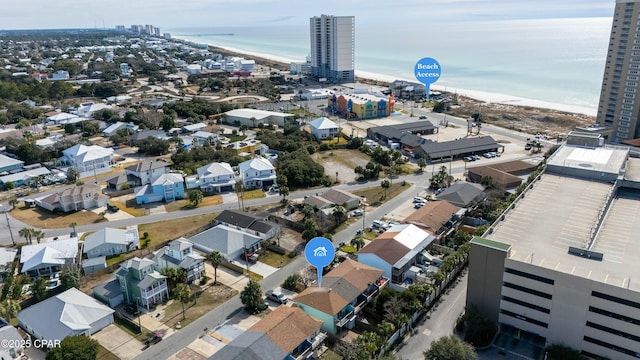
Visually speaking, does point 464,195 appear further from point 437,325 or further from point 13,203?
point 13,203

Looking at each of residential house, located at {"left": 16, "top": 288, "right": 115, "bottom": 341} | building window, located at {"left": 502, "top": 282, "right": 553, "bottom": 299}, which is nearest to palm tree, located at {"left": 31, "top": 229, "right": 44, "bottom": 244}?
residential house, located at {"left": 16, "top": 288, "right": 115, "bottom": 341}

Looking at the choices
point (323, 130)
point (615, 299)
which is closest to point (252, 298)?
Answer: point (615, 299)

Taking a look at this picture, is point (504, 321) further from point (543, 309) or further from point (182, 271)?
point (182, 271)

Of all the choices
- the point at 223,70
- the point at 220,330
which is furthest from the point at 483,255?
the point at 223,70

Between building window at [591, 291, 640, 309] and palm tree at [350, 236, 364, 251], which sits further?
palm tree at [350, 236, 364, 251]

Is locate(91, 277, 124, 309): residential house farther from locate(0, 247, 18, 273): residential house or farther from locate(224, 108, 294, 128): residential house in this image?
locate(224, 108, 294, 128): residential house

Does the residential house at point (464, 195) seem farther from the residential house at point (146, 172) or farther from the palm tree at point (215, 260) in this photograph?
the residential house at point (146, 172)

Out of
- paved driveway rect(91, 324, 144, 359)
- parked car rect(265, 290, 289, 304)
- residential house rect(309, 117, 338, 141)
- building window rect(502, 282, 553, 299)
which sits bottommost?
paved driveway rect(91, 324, 144, 359)
